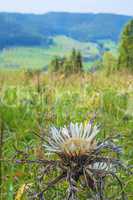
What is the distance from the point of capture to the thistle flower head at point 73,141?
1.66 metres

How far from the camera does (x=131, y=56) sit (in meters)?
50.3

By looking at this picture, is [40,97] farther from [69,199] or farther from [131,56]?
[131,56]

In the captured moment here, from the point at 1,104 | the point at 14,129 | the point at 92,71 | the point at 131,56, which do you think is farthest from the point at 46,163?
the point at 131,56

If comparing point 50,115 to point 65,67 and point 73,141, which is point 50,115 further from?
point 65,67

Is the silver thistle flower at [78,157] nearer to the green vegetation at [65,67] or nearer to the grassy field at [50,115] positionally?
the grassy field at [50,115]

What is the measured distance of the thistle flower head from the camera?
65.4 inches

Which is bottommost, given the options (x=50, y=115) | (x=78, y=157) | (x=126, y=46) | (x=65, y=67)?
(x=78, y=157)

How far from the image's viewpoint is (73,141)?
1.68 meters

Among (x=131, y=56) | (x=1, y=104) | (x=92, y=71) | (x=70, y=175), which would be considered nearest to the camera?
(x=70, y=175)

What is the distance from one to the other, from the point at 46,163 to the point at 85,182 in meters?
0.14

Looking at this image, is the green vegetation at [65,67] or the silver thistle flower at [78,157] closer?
the silver thistle flower at [78,157]

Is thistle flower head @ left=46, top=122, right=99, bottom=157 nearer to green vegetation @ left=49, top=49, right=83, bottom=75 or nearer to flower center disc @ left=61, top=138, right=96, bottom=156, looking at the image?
flower center disc @ left=61, top=138, right=96, bottom=156

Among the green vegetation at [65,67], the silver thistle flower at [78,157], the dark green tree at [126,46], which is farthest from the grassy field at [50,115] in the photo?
the dark green tree at [126,46]

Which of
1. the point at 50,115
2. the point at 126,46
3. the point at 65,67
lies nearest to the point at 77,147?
the point at 50,115
